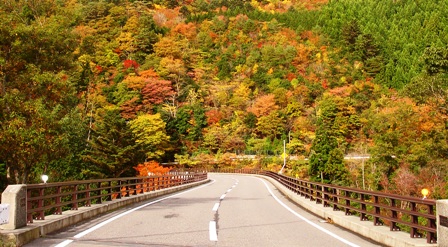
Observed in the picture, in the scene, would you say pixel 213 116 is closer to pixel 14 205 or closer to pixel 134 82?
pixel 134 82

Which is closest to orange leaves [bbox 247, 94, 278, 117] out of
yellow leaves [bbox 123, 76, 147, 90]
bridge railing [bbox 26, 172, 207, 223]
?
yellow leaves [bbox 123, 76, 147, 90]

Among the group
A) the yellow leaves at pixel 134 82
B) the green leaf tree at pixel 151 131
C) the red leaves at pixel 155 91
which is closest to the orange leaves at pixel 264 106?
the red leaves at pixel 155 91

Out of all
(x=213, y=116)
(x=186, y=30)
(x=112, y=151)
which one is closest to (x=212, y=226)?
(x=112, y=151)

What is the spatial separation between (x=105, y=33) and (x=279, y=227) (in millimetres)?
105466

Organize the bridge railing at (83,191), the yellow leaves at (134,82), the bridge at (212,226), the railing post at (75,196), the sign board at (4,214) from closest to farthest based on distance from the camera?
1. the sign board at (4,214)
2. the bridge at (212,226)
3. the bridge railing at (83,191)
4. the railing post at (75,196)
5. the yellow leaves at (134,82)

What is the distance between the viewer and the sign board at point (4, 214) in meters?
7.94

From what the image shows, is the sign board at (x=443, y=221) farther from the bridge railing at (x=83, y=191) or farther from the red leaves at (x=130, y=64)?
the red leaves at (x=130, y=64)

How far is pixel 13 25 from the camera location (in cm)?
1608

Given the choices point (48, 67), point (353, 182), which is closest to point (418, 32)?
point (353, 182)

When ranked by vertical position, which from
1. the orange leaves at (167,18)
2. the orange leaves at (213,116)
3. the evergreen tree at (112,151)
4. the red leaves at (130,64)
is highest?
the orange leaves at (167,18)

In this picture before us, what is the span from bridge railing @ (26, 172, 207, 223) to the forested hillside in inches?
81.7

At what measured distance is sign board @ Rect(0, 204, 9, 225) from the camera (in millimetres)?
7941

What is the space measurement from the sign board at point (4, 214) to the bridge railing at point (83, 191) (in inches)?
38.4

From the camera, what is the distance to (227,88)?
3846 inches
